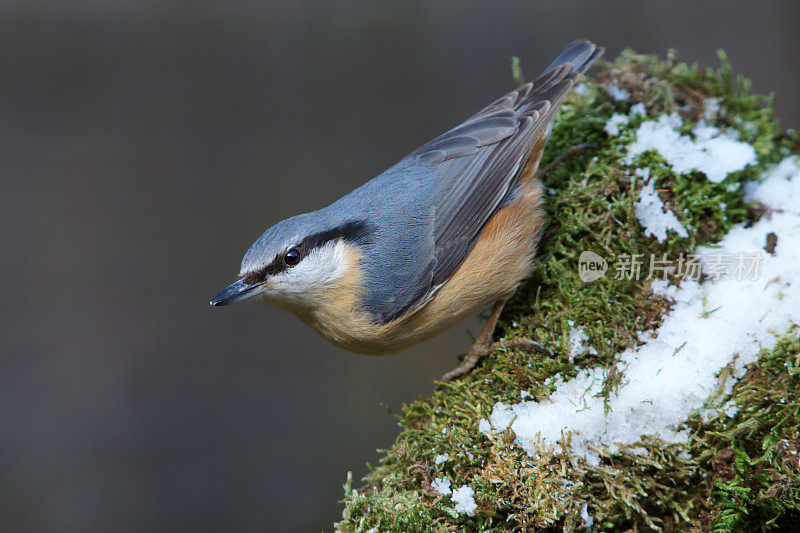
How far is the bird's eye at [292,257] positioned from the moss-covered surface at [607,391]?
0.60 m

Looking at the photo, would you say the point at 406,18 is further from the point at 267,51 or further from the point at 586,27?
the point at 586,27

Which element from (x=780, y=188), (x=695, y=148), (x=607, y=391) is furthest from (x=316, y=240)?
(x=780, y=188)

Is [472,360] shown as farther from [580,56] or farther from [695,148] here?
[580,56]

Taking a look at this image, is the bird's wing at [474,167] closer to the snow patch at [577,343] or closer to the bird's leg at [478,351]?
the bird's leg at [478,351]

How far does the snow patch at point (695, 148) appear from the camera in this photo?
6.23 feet

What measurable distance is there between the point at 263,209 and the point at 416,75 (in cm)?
138

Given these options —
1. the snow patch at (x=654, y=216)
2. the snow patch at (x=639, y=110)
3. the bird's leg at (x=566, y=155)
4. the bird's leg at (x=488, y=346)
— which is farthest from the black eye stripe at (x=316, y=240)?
the snow patch at (x=639, y=110)

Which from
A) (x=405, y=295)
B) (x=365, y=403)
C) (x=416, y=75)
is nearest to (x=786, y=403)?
(x=405, y=295)

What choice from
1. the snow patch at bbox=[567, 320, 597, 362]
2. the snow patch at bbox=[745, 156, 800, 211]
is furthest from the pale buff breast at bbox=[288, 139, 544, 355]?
the snow patch at bbox=[745, 156, 800, 211]

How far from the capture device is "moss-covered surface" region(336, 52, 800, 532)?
56.3 inches

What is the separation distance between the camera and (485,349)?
185 cm

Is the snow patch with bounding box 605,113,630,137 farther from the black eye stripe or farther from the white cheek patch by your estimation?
the white cheek patch

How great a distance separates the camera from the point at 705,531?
1.43 m

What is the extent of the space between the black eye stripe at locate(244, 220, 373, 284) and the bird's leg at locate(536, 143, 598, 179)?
0.64 meters
